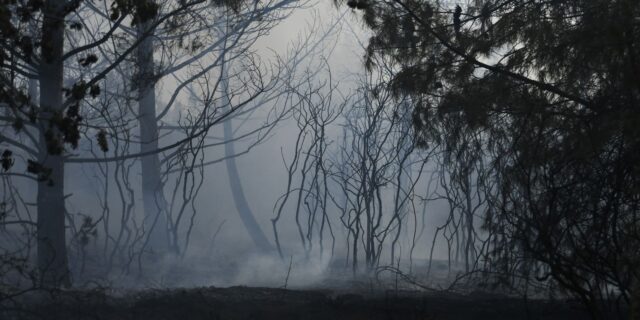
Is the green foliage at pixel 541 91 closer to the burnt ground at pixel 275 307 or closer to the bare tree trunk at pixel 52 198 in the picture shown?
the burnt ground at pixel 275 307

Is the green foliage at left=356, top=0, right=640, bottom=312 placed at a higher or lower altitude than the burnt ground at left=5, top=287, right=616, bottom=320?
higher

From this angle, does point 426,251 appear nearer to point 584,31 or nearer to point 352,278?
point 352,278

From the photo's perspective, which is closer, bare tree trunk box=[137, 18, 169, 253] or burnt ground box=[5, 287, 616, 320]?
burnt ground box=[5, 287, 616, 320]

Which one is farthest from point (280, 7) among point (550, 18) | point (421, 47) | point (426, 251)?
point (426, 251)

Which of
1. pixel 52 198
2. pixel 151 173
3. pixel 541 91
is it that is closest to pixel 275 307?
pixel 541 91

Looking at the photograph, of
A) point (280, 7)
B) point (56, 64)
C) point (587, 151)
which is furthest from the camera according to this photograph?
point (280, 7)

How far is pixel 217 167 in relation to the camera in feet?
92.2

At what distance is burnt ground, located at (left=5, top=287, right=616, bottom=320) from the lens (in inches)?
229

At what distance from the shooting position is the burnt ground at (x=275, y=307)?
5.80m

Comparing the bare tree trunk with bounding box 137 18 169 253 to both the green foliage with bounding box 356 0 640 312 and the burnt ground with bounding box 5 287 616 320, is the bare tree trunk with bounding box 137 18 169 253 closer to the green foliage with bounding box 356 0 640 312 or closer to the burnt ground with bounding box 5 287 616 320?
the burnt ground with bounding box 5 287 616 320

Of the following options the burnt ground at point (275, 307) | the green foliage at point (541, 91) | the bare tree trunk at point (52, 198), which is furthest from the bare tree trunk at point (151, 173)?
the green foliage at point (541, 91)

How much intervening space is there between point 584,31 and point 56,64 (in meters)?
5.35

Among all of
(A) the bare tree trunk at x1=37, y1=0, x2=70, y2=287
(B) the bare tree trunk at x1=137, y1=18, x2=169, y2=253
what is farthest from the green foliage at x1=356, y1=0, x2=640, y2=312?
(B) the bare tree trunk at x1=137, y1=18, x2=169, y2=253

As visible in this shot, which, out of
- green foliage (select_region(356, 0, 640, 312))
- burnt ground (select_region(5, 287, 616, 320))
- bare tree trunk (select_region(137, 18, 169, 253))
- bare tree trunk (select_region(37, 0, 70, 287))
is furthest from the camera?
bare tree trunk (select_region(137, 18, 169, 253))
